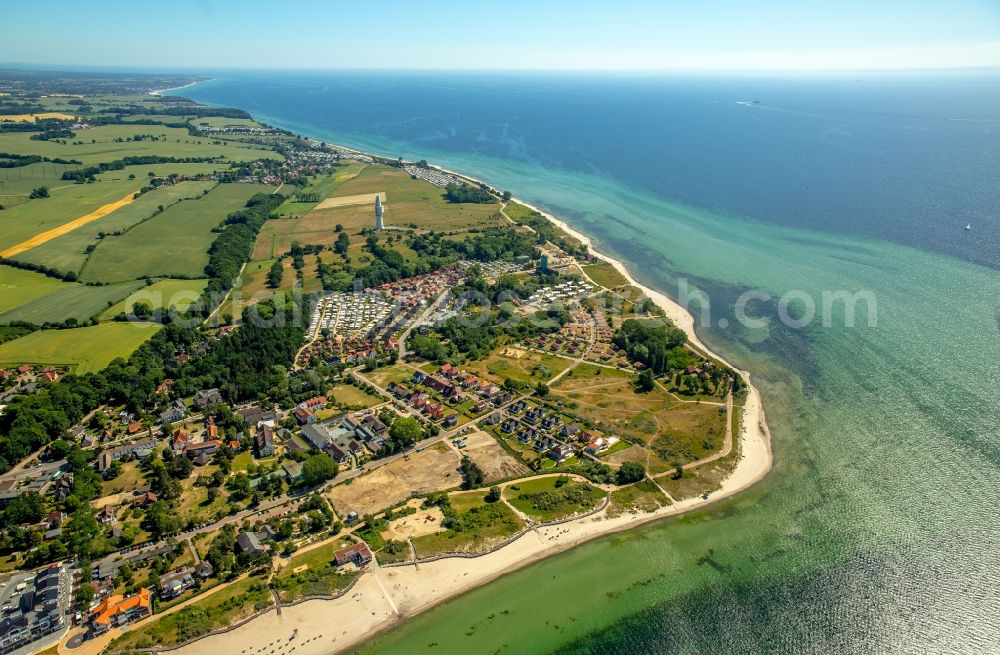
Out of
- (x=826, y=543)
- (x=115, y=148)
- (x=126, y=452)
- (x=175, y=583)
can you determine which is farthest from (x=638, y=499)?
(x=115, y=148)

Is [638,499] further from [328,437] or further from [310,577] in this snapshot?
[328,437]

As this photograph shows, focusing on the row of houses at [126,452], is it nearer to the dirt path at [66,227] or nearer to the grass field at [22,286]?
Result: the grass field at [22,286]

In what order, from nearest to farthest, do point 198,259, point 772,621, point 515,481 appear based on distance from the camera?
point 772,621
point 515,481
point 198,259

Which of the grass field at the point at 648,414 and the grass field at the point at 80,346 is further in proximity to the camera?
the grass field at the point at 80,346

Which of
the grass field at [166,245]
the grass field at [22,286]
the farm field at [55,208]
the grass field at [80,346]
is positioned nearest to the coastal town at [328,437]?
the grass field at [80,346]

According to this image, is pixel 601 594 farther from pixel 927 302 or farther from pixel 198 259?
pixel 198 259

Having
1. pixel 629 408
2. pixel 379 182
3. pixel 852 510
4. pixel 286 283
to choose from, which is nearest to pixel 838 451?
pixel 852 510
